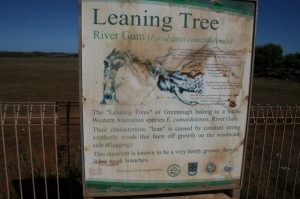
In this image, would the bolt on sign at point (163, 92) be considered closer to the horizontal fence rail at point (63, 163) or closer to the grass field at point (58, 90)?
the horizontal fence rail at point (63, 163)

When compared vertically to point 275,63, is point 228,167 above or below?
below

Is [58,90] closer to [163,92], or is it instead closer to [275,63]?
[163,92]

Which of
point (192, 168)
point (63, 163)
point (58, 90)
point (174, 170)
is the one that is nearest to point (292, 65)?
point (58, 90)

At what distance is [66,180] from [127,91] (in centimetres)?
349

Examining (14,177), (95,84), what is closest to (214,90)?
(95,84)

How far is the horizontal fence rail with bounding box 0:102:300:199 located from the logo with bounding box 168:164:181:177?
91cm

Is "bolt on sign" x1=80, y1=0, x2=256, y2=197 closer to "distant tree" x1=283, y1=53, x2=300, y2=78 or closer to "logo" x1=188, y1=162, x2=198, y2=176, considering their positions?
"logo" x1=188, y1=162, x2=198, y2=176

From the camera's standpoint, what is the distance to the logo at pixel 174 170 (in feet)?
9.53

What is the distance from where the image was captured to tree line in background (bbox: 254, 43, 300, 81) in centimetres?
4369

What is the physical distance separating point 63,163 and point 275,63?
51.6m

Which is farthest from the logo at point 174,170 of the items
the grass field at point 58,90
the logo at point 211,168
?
the grass field at point 58,90

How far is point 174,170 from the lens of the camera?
9.56 ft

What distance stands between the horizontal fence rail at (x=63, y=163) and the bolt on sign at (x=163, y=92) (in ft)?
2.27

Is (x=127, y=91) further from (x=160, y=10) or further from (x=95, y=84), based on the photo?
(x=160, y=10)
